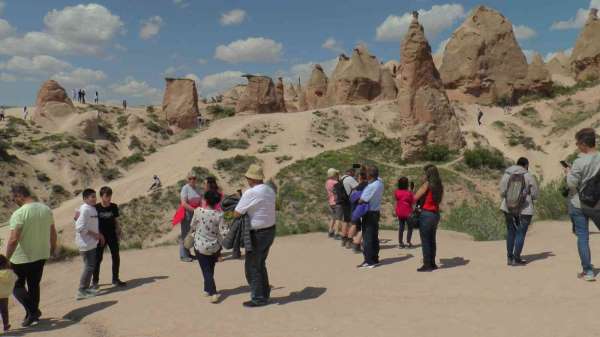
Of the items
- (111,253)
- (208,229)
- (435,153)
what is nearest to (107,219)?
(111,253)

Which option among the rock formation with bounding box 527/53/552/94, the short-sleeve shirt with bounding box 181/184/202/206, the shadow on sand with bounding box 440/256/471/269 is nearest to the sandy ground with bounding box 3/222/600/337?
the shadow on sand with bounding box 440/256/471/269

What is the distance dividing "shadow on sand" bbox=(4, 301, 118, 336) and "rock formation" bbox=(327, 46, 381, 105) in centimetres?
3465

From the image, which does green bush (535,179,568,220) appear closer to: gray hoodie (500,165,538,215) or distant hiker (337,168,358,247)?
gray hoodie (500,165,538,215)

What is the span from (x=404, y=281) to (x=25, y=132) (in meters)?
37.5

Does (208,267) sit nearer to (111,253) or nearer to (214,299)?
(214,299)

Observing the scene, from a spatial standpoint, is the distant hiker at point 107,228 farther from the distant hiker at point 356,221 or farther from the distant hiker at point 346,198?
the distant hiker at point 346,198

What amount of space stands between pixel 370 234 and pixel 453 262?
55.5 inches

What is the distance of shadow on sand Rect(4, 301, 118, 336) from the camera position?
201 inches

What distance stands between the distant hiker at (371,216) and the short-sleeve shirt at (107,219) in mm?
3734

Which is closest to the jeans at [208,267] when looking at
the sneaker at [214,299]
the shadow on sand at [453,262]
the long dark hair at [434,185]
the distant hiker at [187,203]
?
the sneaker at [214,299]

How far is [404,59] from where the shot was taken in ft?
79.7

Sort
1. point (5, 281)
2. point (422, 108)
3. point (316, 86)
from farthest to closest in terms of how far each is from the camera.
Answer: point (316, 86) → point (422, 108) → point (5, 281)

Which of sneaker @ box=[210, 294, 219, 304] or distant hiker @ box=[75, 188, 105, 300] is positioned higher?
distant hiker @ box=[75, 188, 105, 300]

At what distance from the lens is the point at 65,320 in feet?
17.9
